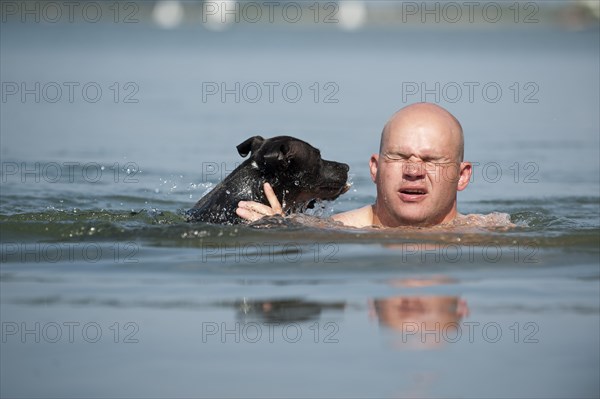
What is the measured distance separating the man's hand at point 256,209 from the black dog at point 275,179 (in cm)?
13

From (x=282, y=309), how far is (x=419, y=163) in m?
1.82

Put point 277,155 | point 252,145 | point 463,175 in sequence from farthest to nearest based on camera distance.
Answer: point 252,145 → point 277,155 → point 463,175

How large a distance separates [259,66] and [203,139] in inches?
535

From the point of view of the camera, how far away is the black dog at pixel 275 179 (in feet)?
27.7

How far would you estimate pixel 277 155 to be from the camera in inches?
331

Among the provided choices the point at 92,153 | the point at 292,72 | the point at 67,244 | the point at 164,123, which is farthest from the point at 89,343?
the point at 292,72

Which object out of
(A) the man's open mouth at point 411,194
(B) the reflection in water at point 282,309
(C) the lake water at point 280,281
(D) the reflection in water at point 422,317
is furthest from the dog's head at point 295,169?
(D) the reflection in water at point 422,317

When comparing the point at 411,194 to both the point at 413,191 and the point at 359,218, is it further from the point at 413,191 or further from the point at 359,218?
the point at 359,218

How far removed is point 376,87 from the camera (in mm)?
23594

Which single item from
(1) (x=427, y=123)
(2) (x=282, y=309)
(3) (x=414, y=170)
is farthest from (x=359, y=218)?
(2) (x=282, y=309)

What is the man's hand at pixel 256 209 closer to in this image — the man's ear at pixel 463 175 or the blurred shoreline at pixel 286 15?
the man's ear at pixel 463 175

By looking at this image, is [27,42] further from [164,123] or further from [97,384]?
[97,384]

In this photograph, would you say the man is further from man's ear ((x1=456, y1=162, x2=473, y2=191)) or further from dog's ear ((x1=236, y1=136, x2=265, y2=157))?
dog's ear ((x1=236, y1=136, x2=265, y2=157))

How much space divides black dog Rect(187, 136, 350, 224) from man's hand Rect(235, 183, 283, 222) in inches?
5.2
